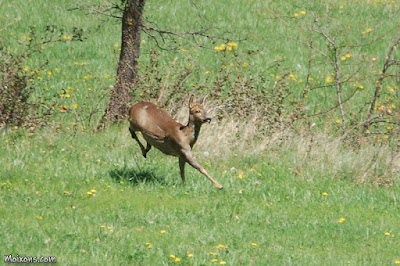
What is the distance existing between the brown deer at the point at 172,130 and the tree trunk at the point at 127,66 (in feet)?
8.91

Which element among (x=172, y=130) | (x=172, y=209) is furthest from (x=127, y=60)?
(x=172, y=209)

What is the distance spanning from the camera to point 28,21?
18.6 metres

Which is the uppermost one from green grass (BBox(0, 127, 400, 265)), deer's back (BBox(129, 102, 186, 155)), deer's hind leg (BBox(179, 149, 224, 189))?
deer's back (BBox(129, 102, 186, 155))

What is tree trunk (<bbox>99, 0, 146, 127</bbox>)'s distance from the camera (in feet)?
Result: 40.1

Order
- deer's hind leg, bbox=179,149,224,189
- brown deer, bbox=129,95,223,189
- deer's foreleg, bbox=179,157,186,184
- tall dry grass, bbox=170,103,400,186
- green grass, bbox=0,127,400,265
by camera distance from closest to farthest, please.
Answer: green grass, bbox=0,127,400,265
brown deer, bbox=129,95,223,189
deer's hind leg, bbox=179,149,224,189
deer's foreleg, bbox=179,157,186,184
tall dry grass, bbox=170,103,400,186

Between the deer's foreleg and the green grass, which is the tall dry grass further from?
the deer's foreleg

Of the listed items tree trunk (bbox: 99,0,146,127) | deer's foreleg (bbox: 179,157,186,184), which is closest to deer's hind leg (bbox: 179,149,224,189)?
deer's foreleg (bbox: 179,157,186,184)

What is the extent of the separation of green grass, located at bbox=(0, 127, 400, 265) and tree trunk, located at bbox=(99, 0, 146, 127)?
1.16 metres

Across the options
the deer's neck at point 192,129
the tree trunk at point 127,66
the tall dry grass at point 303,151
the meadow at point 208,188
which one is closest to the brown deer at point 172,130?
the deer's neck at point 192,129

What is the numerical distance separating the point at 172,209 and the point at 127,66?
4.85m

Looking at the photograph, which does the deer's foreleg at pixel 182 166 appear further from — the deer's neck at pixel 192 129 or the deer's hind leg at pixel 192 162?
the deer's neck at pixel 192 129

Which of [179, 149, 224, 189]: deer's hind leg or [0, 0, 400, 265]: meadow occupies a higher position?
[179, 149, 224, 189]: deer's hind leg

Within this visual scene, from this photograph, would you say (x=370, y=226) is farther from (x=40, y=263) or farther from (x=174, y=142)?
(x=40, y=263)

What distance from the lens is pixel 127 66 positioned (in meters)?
12.5
